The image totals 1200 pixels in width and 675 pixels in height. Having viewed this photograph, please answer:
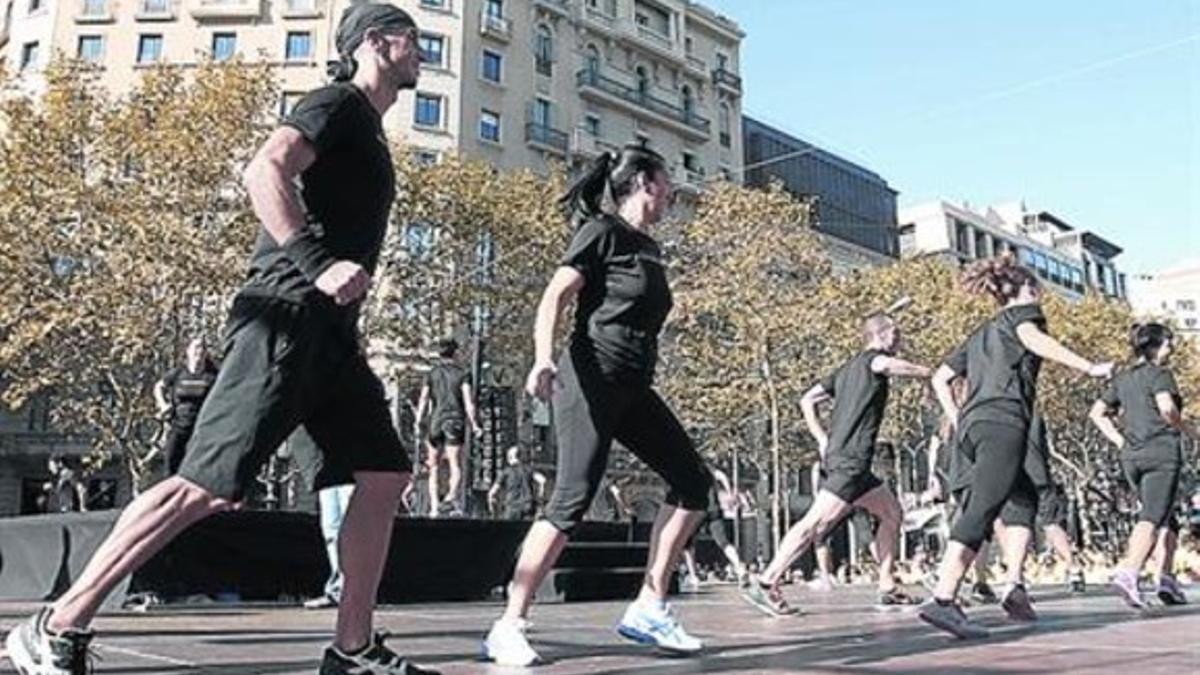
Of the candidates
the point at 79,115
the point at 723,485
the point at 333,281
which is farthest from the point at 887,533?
the point at 79,115

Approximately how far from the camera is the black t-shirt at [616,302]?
12.6ft

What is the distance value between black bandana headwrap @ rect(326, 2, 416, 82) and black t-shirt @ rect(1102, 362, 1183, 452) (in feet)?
17.5

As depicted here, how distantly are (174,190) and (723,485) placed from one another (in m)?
15.4

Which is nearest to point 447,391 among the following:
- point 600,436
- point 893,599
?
point 893,599

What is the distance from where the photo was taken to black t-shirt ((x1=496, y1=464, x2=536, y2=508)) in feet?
42.0

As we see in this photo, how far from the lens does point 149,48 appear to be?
3841cm

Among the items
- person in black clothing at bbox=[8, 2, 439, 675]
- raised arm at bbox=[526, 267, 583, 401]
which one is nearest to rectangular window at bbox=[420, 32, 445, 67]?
raised arm at bbox=[526, 267, 583, 401]

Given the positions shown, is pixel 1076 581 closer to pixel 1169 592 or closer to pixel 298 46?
pixel 1169 592

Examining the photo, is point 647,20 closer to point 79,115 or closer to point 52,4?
point 52,4

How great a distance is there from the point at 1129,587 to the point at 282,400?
540 centimetres

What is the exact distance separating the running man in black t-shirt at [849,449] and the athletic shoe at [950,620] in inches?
50.2

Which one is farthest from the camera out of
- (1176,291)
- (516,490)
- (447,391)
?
(1176,291)

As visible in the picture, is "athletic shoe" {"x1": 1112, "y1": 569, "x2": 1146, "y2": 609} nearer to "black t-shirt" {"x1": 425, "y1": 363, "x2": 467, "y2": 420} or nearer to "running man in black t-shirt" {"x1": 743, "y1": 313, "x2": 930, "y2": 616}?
"running man in black t-shirt" {"x1": 743, "y1": 313, "x2": 930, "y2": 616}

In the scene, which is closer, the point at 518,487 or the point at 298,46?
the point at 518,487
